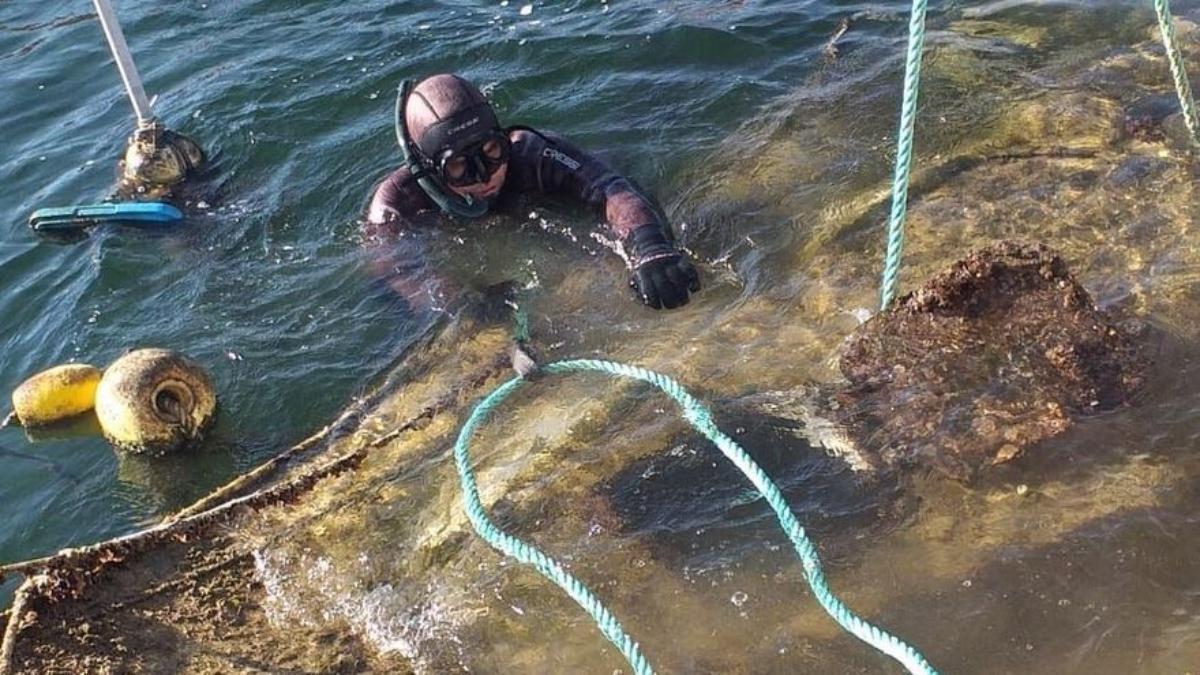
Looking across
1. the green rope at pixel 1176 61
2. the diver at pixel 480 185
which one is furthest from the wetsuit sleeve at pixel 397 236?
the green rope at pixel 1176 61

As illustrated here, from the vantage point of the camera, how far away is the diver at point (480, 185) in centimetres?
413

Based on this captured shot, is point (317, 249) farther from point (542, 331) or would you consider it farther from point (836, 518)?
point (836, 518)

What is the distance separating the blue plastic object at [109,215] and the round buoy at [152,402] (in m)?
1.65

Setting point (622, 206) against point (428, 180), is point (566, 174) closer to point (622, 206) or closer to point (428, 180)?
point (622, 206)

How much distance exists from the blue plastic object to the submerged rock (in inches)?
145

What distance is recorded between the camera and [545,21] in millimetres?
7129

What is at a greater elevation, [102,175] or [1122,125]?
[102,175]

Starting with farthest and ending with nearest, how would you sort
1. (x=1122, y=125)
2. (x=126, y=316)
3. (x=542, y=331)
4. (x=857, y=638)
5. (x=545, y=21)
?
(x=545, y=21) → (x=126, y=316) → (x=1122, y=125) → (x=542, y=331) → (x=857, y=638)

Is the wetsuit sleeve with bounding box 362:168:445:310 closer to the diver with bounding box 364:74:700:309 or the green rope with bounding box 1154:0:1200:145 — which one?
the diver with bounding box 364:74:700:309

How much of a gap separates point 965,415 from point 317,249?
3.38 m

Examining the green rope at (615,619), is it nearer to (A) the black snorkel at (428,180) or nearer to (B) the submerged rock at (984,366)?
(B) the submerged rock at (984,366)

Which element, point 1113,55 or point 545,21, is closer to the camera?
point 1113,55

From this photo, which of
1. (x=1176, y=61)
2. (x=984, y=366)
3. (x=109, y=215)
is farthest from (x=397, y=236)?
(x=1176, y=61)

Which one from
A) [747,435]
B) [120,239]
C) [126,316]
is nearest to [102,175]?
[120,239]
